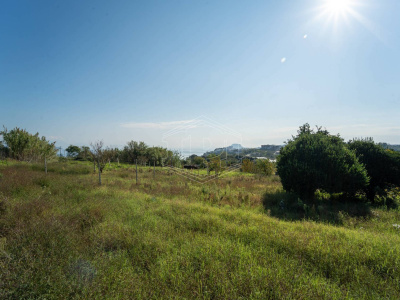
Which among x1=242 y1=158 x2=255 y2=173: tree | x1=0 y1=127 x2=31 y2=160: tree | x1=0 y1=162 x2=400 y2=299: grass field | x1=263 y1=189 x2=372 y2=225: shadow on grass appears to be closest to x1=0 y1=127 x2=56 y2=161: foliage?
x1=0 y1=127 x2=31 y2=160: tree

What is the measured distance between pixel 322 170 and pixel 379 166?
4185 millimetres


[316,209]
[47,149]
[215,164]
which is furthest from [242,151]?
[47,149]

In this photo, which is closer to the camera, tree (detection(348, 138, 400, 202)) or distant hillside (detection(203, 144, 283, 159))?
tree (detection(348, 138, 400, 202))

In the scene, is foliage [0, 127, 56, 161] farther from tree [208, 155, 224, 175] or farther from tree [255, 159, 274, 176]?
tree [255, 159, 274, 176]

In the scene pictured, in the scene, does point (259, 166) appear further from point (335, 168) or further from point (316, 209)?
point (316, 209)

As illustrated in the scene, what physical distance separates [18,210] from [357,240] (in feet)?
30.4

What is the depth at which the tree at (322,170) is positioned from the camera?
8.57 metres

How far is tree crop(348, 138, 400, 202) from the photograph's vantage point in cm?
948

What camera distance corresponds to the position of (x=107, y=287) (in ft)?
8.95

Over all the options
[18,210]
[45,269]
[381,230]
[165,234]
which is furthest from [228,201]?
[18,210]

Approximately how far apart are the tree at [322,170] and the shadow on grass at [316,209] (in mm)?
698

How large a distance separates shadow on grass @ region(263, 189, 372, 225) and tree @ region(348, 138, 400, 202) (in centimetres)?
121

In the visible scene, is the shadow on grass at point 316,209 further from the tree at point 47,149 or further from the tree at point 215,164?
the tree at point 47,149

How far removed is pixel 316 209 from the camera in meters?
7.64
